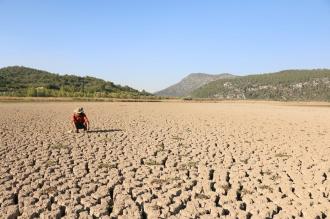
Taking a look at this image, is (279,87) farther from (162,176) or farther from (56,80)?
(162,176)

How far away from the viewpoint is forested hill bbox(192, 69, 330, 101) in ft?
435

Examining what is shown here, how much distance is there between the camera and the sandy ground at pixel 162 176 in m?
6.82

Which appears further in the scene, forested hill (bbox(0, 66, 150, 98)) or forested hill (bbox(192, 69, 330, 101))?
forested hill (bbox(192, 69, 330, 101))

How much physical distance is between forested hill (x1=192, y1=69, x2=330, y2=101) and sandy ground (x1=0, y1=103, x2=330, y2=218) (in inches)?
4675

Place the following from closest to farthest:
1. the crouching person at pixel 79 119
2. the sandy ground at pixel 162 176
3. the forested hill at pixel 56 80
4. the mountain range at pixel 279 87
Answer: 1. the sandy ground at pixel 162 176
2. the crouching person at pixel 79 119
3. the forested hill at pixel 56 80
4. the mountain range at pixel 279 87

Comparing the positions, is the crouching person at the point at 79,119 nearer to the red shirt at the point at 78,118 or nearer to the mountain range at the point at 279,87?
the red shirt at the point at 78,118

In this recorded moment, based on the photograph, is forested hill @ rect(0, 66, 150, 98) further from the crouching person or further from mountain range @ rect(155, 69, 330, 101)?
the crouching person

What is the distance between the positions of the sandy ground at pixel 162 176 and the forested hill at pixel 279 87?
119 meters

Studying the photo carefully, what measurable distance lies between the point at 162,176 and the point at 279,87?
139560 mm

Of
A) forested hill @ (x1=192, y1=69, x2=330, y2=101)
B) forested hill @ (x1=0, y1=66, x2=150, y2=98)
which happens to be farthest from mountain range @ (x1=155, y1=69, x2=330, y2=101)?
forested hill @ (x1=0, y1=66, x2=150, y2=98)

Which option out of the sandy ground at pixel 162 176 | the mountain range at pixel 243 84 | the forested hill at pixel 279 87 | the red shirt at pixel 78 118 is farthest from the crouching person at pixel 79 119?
the forested hill at pixel 279 87

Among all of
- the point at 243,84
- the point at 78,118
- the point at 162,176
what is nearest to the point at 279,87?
the point at 243,84

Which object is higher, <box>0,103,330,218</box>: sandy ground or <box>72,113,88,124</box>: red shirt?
<box>72,113,88,124</box>: red shirt

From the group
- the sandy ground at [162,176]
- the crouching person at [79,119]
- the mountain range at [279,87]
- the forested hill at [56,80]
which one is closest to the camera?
the sandy ground at [162,176]
